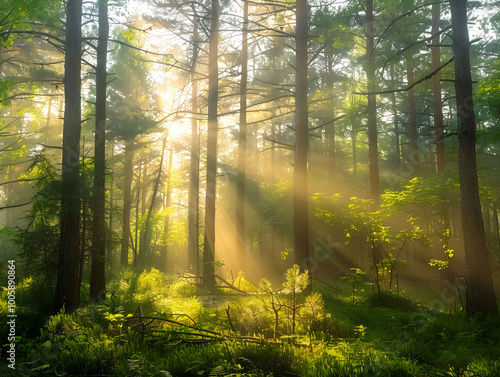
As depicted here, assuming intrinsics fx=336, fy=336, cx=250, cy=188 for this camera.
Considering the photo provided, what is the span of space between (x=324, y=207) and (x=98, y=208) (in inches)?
423

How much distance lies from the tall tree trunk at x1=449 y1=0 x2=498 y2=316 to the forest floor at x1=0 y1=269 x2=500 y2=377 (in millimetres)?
570

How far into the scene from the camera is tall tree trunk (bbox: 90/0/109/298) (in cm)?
857

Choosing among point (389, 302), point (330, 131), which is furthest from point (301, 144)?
point (330, 131)

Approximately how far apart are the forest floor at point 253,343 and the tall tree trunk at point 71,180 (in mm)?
842

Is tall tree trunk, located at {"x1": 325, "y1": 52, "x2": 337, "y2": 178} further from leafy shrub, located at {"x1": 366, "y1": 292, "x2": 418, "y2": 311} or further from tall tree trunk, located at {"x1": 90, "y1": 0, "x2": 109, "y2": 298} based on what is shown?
tall tree trunk, located at {"x1": 90, "y1": 0, "x2": 109, "y2": 298}

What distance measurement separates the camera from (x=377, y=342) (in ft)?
17.1

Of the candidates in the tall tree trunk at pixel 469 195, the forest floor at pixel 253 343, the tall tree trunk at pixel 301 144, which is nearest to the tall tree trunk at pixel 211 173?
the tall tree trunk at pixel 301 144

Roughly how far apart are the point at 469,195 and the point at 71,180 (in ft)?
29.6

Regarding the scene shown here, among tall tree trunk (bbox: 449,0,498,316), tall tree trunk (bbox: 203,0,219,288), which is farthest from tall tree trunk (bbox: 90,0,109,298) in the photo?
tall tree trunk (bbox: 449,0,498,316)

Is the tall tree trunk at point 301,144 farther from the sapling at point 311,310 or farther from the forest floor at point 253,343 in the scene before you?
the sapling at point 311,310

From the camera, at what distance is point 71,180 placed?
310 inches

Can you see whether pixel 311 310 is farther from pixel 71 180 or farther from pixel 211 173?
pixel 211 173

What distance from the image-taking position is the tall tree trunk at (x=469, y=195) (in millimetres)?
7043

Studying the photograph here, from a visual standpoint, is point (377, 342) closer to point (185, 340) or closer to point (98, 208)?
point (185, 340)
